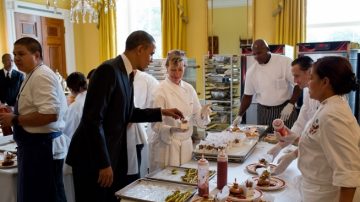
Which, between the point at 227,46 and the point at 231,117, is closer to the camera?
the point at 231,117

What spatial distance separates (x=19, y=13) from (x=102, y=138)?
15.7 ft

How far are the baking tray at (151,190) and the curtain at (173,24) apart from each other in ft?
13.7

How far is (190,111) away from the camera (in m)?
2.50

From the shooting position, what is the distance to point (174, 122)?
7.73ft

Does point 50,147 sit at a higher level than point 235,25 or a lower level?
lower

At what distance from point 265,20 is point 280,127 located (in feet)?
12.1

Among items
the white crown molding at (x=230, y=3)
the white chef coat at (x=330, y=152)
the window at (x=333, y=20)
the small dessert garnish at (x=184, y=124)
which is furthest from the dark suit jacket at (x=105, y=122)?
the window at (x=333, y=20)

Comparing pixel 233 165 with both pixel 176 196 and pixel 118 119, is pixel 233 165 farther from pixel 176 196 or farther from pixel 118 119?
pixel 118 119

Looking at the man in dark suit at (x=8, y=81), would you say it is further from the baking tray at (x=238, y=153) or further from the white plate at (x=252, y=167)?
the white plate at (x=252, y=167)

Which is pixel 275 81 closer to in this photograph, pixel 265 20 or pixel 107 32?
pixel 265 20

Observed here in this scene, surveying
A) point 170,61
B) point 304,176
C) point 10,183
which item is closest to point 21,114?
point 10,183

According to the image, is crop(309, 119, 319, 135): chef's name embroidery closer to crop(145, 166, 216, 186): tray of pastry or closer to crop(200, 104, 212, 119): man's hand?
crop(145, 166, 216, 186): tray of pastry

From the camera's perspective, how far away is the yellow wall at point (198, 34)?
5.58m

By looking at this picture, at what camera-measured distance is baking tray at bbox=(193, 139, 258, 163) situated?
2.10 meters
